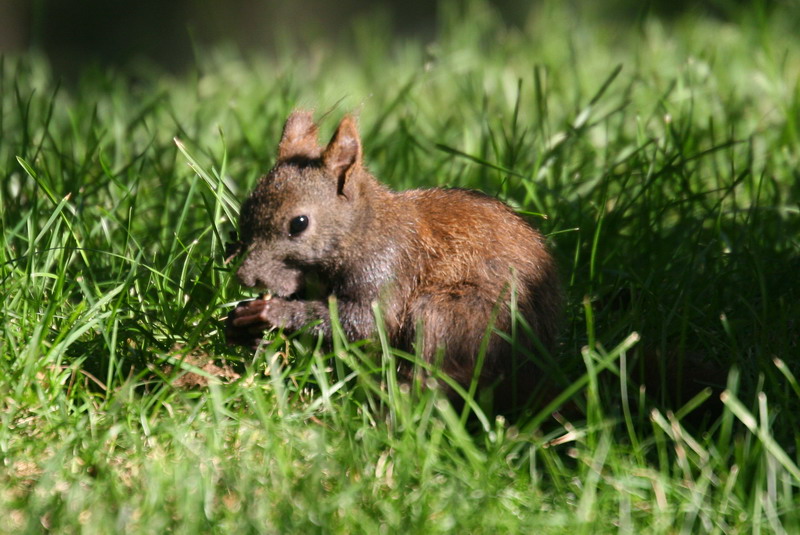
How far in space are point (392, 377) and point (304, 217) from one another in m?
0.65

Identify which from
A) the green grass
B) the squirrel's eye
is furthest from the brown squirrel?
the green grass

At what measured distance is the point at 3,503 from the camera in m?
2.29

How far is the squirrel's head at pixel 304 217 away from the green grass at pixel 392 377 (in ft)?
0.70

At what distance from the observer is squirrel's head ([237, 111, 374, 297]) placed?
10.1ft

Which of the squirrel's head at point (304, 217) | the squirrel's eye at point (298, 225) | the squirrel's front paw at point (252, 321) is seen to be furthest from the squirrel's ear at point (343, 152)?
the squirrel's front paw at point (252, 321)

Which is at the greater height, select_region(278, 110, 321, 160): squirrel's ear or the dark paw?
select_region(278, 110, 321, 160): squirrel's ear

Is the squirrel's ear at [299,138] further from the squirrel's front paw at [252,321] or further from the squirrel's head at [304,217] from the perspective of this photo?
the squirrel's front paw at [252,321]

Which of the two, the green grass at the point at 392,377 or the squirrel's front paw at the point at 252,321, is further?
the squirrel's front paw at the point at 252,321

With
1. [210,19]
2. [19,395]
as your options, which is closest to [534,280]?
[19,395]

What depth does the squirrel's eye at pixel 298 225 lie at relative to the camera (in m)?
3.06

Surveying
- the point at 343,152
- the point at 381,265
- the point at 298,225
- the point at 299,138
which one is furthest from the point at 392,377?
the point at 299,138

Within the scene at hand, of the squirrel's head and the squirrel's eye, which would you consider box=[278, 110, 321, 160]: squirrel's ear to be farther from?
the squirrel's eye

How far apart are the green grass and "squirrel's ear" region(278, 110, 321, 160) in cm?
22

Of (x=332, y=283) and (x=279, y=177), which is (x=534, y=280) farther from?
(x=279, y=177)
